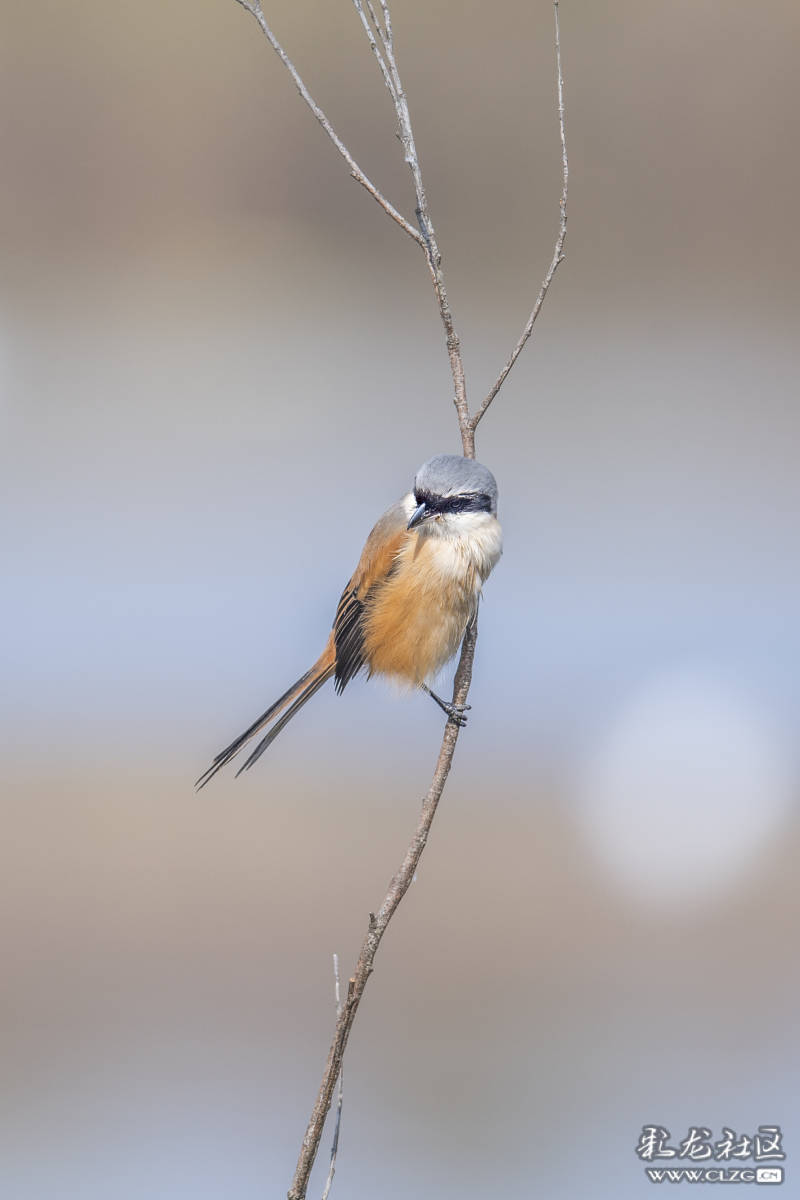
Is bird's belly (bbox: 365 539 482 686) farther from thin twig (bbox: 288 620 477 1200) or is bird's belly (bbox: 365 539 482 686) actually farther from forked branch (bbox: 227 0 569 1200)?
thin twig (bbox: 288 620 477 1200)

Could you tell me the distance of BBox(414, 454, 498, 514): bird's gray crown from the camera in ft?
3.98

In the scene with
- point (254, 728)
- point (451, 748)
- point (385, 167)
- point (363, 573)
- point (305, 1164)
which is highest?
point (385, 167)

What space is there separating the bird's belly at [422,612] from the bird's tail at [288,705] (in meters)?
0.09

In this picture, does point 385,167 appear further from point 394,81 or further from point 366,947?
point 366,947

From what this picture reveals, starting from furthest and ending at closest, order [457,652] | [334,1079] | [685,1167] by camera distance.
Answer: [457,652]
[685,1167]
[334,1079]

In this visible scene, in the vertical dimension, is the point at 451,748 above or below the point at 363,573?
below

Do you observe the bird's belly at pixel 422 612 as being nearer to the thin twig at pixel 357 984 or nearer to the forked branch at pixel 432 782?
the forked branch at pixel 432 782

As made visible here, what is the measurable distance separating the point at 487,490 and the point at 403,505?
212 millimetres

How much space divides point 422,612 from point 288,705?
23 centimetres

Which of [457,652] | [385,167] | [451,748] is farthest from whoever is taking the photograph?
[385,167]

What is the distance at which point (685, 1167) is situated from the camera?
1.15 metres

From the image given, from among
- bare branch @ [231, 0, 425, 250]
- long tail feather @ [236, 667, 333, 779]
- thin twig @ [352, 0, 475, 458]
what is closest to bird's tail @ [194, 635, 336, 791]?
long tail feather @ [236, 667, 333, 779]

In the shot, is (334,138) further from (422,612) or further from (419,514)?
(422,612)

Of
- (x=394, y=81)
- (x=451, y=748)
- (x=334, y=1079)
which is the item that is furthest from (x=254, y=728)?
(x=394, y=81)
